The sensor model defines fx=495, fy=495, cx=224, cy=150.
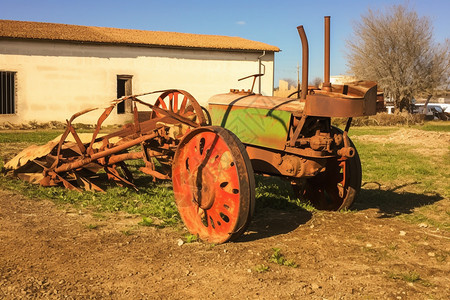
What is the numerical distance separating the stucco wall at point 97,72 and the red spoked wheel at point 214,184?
16.9 m

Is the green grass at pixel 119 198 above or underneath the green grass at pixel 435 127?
underneath

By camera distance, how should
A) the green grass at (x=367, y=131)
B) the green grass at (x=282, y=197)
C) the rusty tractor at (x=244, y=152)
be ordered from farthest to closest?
the green grass at (x=367, y=131), the green grass at (x=282, y=197), the rusty tractor at (x=244, y=152)

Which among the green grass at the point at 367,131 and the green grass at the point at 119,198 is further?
the green grass at the point at 367,131

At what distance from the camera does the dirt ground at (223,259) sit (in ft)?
11.6

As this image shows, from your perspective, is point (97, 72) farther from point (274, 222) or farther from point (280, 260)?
point (280, 260)

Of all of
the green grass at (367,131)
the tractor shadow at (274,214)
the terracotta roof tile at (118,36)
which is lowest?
the tractor shadow at (274,214)

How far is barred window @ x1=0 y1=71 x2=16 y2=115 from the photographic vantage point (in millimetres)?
19553

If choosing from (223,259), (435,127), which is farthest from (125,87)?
(223,259)

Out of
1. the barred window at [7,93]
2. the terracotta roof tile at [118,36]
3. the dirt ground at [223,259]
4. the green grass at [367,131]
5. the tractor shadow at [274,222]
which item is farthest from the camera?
the terracotta roof tile at [118,36]

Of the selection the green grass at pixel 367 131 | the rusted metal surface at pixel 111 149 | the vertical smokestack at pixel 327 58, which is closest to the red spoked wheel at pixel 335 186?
the vertical smokestack at pixel 327 58

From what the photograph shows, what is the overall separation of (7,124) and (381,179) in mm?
15619

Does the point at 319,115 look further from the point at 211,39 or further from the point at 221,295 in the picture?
the point at 211,39

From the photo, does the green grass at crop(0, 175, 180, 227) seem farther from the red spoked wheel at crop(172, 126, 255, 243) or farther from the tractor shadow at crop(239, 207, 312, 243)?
the tractor shadow at crop(239, 207, 312, 243)

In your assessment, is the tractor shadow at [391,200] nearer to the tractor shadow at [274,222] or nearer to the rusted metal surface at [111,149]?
the tractor shadow at [274,222]
